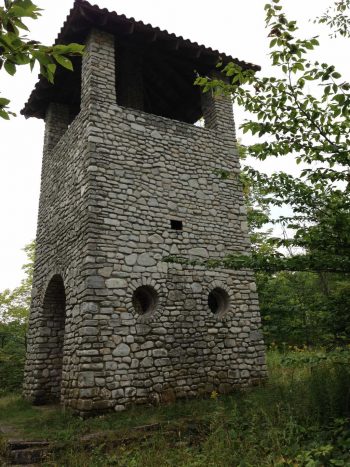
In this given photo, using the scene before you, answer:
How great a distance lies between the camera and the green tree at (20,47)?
1.89 m

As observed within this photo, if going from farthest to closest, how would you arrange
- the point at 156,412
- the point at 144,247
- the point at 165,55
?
the point at 165,55 < the point at 144,247 < the point at 156,412

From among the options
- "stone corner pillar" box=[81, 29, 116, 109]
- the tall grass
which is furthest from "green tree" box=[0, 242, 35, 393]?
"stone corner pillar" box=[81, 29, 116, 109]

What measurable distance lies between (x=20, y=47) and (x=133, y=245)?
199 inches

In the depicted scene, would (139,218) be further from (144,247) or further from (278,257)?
(278,257)

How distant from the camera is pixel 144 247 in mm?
7027

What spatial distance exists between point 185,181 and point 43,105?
479 cm

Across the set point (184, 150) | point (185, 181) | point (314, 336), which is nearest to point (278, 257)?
point (314, 336)

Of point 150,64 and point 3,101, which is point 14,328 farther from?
point 3,101

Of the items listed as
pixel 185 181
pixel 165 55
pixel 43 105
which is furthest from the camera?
pixel 43 105

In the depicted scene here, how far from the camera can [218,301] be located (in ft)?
25.9

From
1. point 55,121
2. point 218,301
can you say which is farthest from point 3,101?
point 55,121

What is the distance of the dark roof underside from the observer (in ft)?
25.6

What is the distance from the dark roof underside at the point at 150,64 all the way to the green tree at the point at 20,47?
21.0ft

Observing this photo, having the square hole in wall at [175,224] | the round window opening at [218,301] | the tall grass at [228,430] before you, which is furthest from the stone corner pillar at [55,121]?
the tall grass at [228,430]
